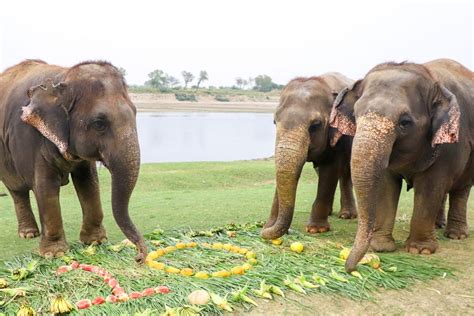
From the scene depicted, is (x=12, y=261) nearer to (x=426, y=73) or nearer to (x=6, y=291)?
(x=6, y=291)

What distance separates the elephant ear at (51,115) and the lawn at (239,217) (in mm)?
1676

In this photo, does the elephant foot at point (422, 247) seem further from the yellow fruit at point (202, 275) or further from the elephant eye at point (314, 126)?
the yellow fruit at point (202, 275)

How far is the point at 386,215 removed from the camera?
7.03m

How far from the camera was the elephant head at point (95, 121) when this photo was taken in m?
6.02

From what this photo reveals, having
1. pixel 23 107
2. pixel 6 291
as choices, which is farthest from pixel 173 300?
pixel 23 107

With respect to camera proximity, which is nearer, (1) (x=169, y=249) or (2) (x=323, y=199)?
(1) (x=169, y=249)

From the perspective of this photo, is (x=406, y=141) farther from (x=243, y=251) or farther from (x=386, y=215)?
(x=243, y=251)

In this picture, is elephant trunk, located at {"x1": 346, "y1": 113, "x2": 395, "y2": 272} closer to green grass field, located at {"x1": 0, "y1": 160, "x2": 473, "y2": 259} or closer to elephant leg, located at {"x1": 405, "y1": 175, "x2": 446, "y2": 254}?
elephant leg, located at {"x1": 405, "y1": 175, "x2": 446, "y2": 254}

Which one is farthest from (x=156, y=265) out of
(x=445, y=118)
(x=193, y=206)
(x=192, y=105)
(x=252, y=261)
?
(x=192, y=105)

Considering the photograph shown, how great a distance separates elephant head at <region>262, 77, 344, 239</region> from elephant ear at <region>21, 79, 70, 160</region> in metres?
2.52

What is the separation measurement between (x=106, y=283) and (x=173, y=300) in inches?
32.9

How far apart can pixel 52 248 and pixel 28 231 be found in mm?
1504

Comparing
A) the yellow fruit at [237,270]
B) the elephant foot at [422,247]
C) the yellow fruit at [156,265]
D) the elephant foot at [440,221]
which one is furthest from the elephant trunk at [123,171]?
the elephant foot at [440,221]

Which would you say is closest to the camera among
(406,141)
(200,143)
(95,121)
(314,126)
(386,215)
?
(95,121)
